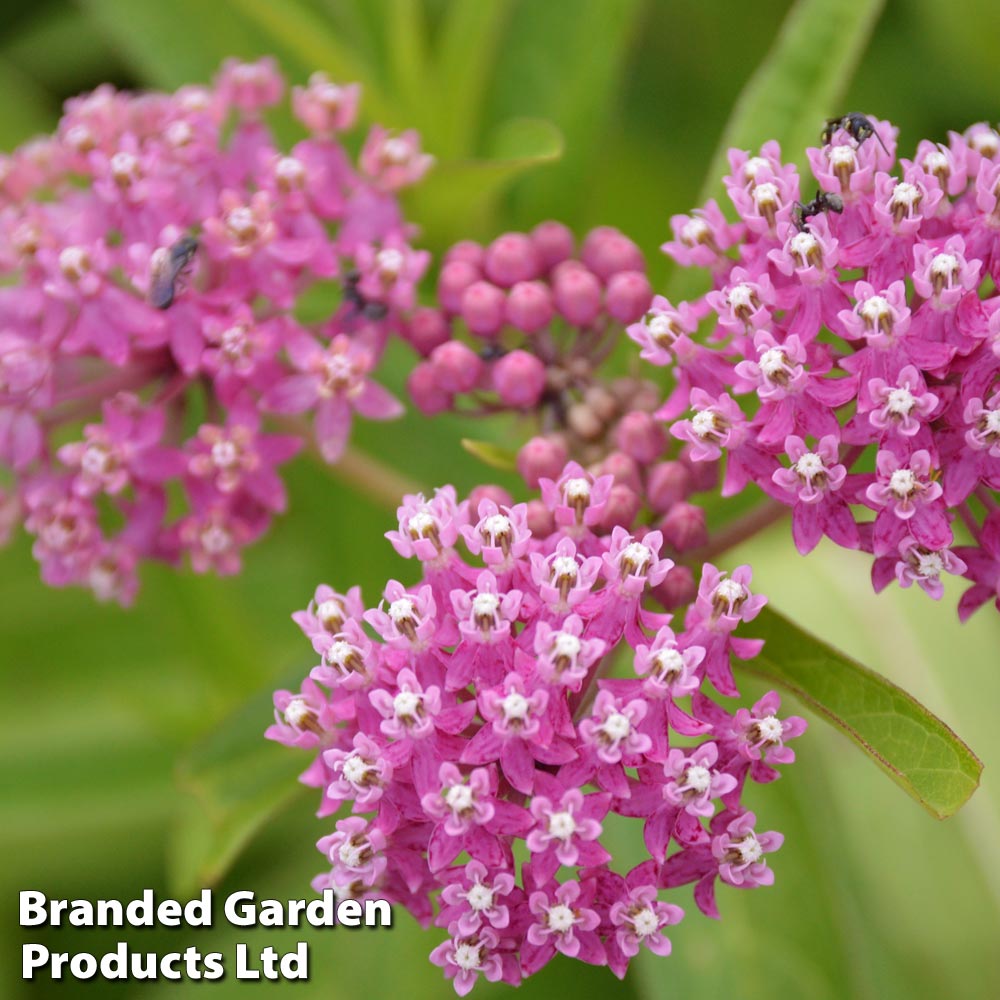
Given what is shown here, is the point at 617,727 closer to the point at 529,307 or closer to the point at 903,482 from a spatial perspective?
the point at 903,482

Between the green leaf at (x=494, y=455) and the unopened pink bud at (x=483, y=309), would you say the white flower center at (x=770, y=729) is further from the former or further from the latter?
the unopened pink bud at (x=483, y=309)

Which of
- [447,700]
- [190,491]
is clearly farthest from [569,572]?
[190,491]

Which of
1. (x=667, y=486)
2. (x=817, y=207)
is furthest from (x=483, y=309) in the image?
(x=817, y=207)

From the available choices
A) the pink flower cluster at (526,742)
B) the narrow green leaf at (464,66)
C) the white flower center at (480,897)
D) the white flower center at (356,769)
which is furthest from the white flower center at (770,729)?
the narrow green leaf at (464,66)

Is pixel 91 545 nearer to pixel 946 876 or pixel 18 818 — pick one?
pixel 18 818

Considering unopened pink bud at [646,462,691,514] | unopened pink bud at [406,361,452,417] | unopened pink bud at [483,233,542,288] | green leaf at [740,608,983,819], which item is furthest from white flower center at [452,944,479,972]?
unopened pink bud at [483,233,542,288]

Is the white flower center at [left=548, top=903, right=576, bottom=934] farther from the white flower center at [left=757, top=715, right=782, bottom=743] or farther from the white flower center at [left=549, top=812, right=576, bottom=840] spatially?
the white flower center at [left=757, top=715, right=782, bottom=743]
